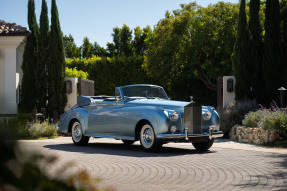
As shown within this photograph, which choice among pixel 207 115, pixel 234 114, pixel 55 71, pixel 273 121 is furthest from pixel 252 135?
pixel 55 71

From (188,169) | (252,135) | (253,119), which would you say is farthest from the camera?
(253,119)

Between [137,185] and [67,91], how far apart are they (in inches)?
515

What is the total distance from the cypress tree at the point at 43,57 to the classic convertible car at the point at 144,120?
5903mm

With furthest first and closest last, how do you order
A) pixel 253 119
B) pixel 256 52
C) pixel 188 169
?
pixel 256 52
pixel 253 119
pixel 188 169

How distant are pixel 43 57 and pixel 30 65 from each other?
0.69 m

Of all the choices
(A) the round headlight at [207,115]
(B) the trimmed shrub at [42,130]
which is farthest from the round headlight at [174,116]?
(B) the trimmed shrub at [42,130]

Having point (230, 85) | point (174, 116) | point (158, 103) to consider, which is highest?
point (230, 85)

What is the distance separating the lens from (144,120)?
10258 mm

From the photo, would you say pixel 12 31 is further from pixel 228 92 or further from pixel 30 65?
pixel 228 92

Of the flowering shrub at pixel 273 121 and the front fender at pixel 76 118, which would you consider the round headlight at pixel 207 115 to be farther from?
the front fender at pixel 76 118

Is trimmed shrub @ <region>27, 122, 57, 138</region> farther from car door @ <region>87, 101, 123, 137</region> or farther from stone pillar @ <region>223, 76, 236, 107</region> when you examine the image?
stone pillar @ <region>223, 76, 236, 107</region>

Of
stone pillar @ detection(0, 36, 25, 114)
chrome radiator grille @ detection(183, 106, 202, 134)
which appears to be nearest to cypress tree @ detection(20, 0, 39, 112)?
stone pillar @ detection(0, 36, 25, 114)

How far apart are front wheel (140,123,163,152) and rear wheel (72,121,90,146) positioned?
2.53 m

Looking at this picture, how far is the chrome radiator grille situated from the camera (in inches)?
398
